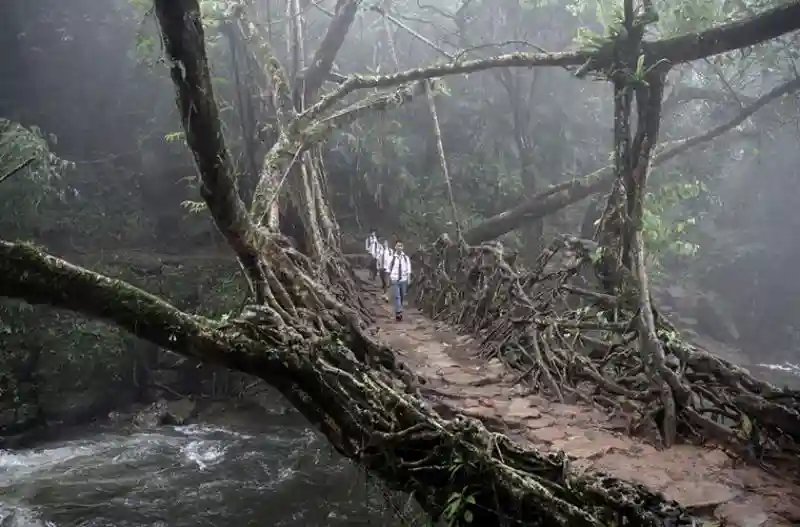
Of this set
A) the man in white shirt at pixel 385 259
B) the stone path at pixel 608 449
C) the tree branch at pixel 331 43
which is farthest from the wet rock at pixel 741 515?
Result: the tree branch at pixel 331 43

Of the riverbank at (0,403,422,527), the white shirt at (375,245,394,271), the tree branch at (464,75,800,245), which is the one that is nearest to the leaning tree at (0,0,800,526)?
the riverbank at (0,403,422,527)

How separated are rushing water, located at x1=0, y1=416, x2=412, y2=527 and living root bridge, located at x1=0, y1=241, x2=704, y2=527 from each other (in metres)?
1.74

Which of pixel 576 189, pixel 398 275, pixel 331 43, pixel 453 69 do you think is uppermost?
pixel 331 43

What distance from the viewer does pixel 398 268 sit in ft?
29.1

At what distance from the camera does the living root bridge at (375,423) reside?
2895 mm

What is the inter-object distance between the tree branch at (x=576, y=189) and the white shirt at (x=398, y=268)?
3.38 m

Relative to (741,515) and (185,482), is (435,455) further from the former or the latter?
(185,482)

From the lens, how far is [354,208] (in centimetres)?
1495

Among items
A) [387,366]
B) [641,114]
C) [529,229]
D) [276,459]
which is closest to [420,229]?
[529,229]

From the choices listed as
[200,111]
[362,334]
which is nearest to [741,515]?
[362,334]

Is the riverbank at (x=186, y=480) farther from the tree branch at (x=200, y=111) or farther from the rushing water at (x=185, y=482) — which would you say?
the tree branch at (x=200, y=111)

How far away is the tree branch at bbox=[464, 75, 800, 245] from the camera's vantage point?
9.98 m

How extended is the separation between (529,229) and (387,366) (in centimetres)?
1109

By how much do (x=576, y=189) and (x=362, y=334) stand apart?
25.0 feet
